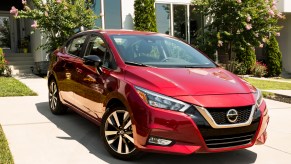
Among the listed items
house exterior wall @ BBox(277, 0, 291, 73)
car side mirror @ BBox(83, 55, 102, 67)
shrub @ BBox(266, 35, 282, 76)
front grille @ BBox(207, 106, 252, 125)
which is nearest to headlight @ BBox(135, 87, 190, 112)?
front grille @ BBox(207, 106, 252, 125)

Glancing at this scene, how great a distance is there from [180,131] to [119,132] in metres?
0.90

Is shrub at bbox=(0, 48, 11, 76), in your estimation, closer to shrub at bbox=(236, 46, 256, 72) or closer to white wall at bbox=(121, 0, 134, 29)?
white wall at bbox=(121, 0, 134, 29)

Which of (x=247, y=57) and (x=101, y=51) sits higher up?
(x=101, y=51)

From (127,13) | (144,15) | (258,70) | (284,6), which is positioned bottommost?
A: (258,70)

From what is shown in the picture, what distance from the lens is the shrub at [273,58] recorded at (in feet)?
57.8

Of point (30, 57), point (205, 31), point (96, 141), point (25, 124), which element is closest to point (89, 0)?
point (30, 57)

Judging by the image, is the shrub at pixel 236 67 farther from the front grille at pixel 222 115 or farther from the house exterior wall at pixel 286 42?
the front grille at pixel 222 115

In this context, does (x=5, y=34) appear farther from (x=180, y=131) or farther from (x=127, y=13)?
(x=180, y=131)

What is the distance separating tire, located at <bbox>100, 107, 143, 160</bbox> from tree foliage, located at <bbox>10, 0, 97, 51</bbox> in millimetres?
9299

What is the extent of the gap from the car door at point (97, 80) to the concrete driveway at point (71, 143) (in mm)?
527

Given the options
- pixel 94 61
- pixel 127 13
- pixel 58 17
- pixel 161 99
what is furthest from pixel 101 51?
pixel 127 13

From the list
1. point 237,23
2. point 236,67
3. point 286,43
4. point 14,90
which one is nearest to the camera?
point 14,90

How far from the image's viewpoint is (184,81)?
4.11m

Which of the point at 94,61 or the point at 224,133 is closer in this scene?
the point at 224,133
